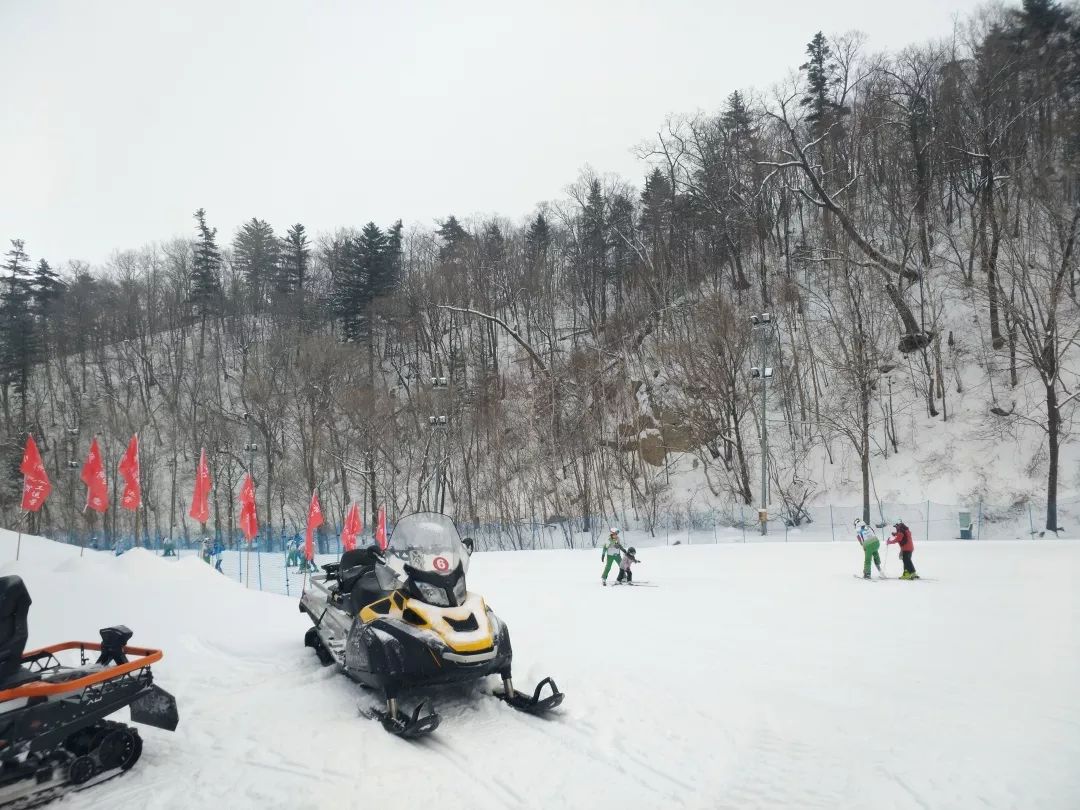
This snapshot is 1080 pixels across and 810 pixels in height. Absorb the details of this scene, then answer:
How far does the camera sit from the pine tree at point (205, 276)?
5025cm

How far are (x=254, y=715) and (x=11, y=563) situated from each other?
7.14 metres

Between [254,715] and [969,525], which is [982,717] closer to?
[254,715]

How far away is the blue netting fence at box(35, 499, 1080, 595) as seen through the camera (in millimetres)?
21938

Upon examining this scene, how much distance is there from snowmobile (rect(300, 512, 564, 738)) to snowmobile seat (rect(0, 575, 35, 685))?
2458 millimetres

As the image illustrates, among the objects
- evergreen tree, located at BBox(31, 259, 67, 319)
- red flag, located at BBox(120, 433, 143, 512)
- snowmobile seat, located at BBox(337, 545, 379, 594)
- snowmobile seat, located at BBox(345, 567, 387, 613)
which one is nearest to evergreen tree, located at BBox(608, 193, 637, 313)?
red flag, located at BBox(120, 433, 143, 512)

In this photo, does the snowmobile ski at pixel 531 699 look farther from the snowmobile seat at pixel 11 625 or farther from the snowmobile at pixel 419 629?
the snowmobile seat at pixel 11 625

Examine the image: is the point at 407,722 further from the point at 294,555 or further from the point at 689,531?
the point at 294,555

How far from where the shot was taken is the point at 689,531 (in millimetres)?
26969

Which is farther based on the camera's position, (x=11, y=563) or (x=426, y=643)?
(x=11, y=563)

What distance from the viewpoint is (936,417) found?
28.2m

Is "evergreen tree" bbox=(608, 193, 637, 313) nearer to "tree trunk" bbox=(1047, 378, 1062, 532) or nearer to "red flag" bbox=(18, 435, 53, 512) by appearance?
"tree trunk" bbox=(1047, 378, 1062, 532)

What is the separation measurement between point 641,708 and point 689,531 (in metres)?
22.5

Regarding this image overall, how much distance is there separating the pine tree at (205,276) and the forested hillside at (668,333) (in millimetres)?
277

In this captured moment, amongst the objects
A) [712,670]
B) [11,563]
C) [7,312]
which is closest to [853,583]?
[712,670]
